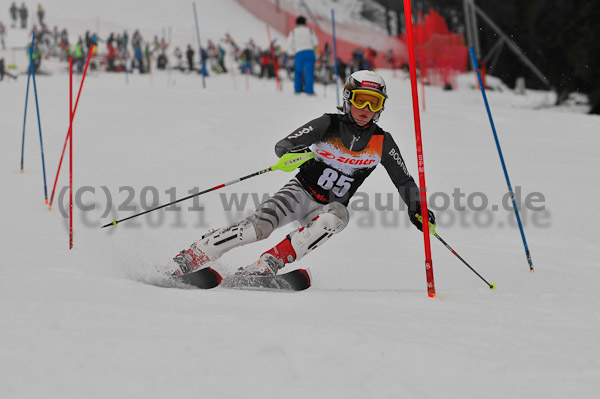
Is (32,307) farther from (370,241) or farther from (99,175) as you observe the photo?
(99,175)

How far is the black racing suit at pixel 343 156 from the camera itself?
421 cm

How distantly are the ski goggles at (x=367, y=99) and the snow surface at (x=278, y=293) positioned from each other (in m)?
1.30

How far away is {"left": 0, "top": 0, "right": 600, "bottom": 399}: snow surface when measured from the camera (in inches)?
80.4

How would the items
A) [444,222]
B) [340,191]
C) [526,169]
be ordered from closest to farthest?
1. [340,191]
2. [444,222]
3. [526,169]

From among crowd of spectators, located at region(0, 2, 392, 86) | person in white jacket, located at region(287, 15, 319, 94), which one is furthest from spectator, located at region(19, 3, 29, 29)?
person in white jacket, located at region(287, 15, 319, 94)

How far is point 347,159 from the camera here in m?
4.26

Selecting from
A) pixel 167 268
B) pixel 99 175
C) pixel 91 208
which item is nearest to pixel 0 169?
pixel 99 175

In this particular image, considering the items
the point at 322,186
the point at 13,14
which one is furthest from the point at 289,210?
the point at 13,14

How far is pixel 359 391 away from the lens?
1969 mm

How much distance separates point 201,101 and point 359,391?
10486 mm

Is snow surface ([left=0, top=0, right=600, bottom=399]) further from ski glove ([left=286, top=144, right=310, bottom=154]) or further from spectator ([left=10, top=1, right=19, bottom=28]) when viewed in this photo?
spectator ([left=10, top=1, right=19, bottom=28])

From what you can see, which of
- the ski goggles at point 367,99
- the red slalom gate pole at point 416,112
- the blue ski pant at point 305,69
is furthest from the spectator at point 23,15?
the red slalom gate pole at point 416,112

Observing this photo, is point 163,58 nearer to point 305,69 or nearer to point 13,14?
point 305,69

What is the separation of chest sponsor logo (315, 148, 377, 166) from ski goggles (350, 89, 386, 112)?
38 cm
